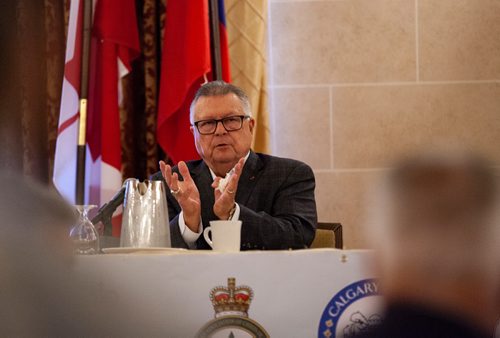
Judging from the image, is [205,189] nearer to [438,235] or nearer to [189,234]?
[189,234]

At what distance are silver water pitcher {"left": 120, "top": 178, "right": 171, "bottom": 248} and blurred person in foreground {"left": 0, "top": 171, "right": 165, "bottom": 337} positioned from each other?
1194 millimetres

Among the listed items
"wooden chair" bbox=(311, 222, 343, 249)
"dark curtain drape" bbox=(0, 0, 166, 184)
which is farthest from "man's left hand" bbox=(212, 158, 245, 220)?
"dark curtain drape" bbox=(0, 0, 166, 184)

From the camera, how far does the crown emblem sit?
1.31 metres

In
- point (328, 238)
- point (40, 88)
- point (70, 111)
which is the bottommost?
point (328, 238)

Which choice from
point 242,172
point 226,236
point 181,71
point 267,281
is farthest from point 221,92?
point 267,281

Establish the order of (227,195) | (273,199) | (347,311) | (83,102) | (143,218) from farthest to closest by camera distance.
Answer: (83,102) → (273,199) → (227,195) → (143,218) → (347,311)

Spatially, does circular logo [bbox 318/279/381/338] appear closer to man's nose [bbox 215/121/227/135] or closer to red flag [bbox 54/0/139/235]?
man's nose [bbox 215/121/227/135]

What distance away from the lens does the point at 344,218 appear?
13.6ft

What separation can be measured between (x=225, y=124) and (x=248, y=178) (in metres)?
0.22

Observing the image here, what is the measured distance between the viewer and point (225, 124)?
3146 millimetres

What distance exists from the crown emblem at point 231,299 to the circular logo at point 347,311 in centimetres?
12

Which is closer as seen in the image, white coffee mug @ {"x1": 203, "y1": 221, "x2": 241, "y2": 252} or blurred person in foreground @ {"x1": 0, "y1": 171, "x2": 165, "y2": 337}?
blurred person in foreground @ {"x1": 0, "y1": 171, "x2": 165, "y2": 337}

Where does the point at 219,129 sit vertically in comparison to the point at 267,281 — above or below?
above

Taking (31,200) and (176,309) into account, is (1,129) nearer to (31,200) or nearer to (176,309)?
(176,309)
